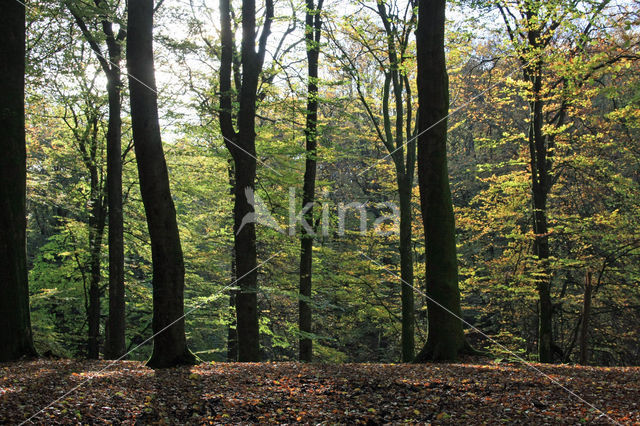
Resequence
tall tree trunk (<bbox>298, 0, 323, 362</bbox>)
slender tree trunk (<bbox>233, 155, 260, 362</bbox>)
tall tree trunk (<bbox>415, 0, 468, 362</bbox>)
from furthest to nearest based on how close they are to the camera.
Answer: tall tree trunk (<bbox>298, 0, 323, 362</bbox>) < slender tree trunk (<bbox>233, 155, 260, 362</bbox>) < tall tree trunk (<bbox>415, 0, 468, 362</bbox>)

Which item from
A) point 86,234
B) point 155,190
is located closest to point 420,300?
point 86,234

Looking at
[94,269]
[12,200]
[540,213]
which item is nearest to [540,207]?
[540,213]

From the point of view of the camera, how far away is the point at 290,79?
12.9 meters

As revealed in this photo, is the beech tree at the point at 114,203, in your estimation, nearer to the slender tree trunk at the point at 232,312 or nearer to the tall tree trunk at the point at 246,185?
the slender tree trunk at the point at 232,312

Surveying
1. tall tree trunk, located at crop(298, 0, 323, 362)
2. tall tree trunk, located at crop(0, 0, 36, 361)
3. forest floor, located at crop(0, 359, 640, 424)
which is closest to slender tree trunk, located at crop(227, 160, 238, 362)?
tall tree trunk, located at crop(298, 0, 323, 362)

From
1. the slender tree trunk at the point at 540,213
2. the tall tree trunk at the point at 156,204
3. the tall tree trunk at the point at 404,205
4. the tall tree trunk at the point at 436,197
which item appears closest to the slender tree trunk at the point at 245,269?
the tall tree trunk at the point at 156,204

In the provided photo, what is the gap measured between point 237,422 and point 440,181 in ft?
15.2

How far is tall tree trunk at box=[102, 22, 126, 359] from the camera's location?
12.0m

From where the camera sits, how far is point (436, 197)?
7.32 metres

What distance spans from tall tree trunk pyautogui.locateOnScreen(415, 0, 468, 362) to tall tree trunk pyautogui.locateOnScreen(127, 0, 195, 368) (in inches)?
145

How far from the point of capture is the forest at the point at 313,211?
5.57 meters

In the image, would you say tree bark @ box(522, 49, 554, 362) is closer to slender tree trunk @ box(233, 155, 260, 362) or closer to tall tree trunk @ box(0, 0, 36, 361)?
slender tree trunk @ box(233, 155, 260, 362)

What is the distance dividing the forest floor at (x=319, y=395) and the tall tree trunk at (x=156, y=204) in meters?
0.57

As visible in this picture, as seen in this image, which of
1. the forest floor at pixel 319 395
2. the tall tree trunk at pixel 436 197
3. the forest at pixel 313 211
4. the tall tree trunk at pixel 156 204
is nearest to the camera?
the forest floor at pixel 319 395
